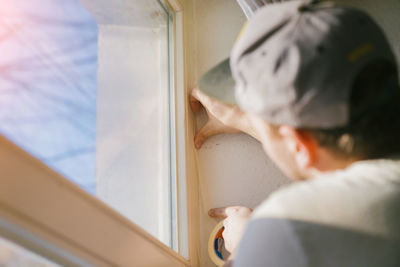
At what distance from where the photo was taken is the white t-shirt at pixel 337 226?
1.66ft

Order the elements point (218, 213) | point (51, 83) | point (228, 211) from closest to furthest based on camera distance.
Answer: point (51, 83) → point (228, 211) → point (218, 213)

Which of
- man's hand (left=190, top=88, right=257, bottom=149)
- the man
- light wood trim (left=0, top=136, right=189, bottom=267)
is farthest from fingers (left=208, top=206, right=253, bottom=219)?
the man

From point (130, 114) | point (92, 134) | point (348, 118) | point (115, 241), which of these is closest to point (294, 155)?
point (348, 118)

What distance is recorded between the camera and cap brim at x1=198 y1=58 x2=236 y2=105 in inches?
35.5

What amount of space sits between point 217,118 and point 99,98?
1.58ft

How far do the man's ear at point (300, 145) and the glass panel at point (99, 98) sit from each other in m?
0.49

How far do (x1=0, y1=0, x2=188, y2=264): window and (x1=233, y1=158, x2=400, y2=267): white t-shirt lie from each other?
378 millimetres

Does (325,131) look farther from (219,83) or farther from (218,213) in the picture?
(218,213)

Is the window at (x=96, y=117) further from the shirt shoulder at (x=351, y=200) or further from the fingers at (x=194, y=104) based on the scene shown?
the shirt shoulder at (x=351, y=200)

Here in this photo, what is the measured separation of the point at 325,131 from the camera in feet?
1.86

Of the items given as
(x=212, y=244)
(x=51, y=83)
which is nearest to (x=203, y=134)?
(x=212, y=244)

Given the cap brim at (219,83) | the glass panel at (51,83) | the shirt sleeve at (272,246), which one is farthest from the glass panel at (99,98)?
the shirt sleeve at (272,246)

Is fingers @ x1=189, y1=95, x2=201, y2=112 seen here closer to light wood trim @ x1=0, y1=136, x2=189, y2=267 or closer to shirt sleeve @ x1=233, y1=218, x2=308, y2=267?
light wood trim @ x1=0, y1=136, x2=189, y2=267

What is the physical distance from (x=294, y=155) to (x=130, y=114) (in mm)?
782
